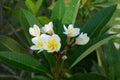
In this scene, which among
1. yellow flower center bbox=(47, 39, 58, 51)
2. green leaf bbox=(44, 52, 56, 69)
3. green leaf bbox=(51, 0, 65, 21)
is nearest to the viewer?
yellow flower center bbox=(47, 39, 58, 51)

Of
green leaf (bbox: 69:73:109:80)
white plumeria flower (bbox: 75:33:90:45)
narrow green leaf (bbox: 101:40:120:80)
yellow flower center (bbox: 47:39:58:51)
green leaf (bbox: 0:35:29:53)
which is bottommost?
narrow green leaf (bbox: 101:40:120:80)

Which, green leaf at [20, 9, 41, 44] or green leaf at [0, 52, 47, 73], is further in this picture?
green leaf at [20, 9, 41, 44]

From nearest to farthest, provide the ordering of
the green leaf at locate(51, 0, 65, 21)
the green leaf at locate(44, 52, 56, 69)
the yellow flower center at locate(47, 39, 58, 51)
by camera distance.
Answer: the yellow flower center at locate(47, 39, 58, 51)
the green leaf at locate(44, 52, 56, 69)
the green leaf at locate(51, 0, 65, 21)

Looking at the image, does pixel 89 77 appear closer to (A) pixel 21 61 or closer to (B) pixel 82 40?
(B) pixel 82 40

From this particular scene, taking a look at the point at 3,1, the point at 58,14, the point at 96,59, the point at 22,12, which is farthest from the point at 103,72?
the point at 3,1

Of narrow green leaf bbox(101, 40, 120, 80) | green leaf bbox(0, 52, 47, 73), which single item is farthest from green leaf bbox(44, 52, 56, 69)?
narrow green leaf bbox(101, 40, 120, 80)

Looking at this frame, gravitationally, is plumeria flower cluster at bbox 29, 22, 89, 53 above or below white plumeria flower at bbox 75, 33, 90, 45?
above

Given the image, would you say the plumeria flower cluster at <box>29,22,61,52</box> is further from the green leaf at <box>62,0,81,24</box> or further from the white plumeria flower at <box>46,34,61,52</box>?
the green leaf at <box>62,0,81,24</box>
